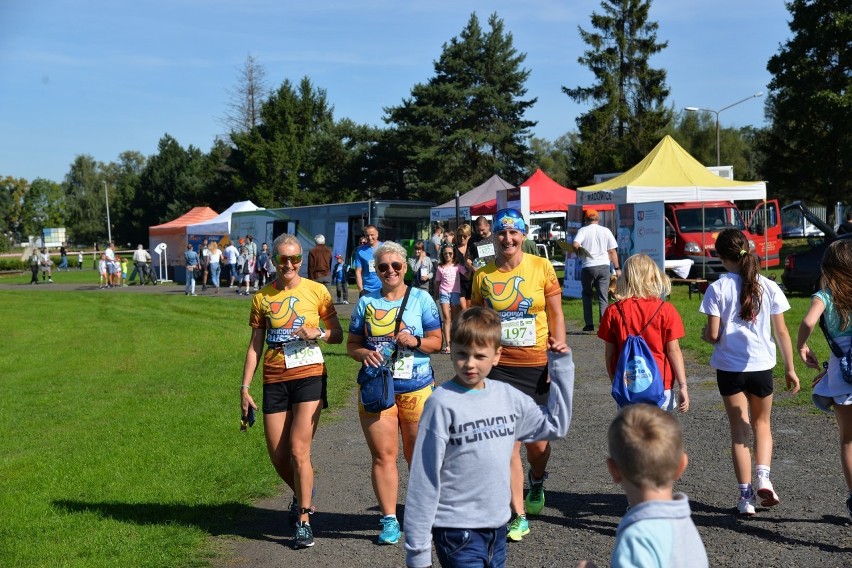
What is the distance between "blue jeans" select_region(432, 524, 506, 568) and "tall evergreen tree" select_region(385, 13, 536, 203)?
52748mm

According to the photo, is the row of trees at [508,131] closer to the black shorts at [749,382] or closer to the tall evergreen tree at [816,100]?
the tall evergreen tree at [816,100]

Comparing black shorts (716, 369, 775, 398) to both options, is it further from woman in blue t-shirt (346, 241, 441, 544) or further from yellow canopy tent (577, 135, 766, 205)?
yellow canopy tent (577, 135, 766, 205)

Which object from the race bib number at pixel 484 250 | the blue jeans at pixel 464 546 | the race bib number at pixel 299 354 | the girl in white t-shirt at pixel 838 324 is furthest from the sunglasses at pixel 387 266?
the race bib number at pixel 484 250

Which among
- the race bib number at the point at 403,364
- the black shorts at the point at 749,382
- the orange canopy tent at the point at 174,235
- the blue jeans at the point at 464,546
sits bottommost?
Result: the blue jeans at the point at 464,546

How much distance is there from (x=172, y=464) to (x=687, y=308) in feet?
43.7

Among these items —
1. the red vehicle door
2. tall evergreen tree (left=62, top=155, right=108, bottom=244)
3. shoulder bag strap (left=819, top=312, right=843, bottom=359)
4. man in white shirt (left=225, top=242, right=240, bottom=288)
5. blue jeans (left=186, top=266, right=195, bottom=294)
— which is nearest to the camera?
shoulder bag strap (left=819, top=312, right=843, bottom=359)

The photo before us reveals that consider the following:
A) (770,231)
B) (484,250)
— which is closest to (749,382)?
(484,250)

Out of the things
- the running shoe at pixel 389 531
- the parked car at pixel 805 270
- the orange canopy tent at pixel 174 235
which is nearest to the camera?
the running shoe at pixel 389 531

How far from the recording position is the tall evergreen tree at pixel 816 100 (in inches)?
1666

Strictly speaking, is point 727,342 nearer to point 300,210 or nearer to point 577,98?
point 300,210

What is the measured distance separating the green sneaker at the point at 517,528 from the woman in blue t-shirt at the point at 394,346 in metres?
0.75

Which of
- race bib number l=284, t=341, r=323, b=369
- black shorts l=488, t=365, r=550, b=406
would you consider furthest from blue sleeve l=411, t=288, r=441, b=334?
race bib number l=284, t=341, r=323, b=369

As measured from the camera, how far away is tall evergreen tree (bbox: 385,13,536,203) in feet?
186

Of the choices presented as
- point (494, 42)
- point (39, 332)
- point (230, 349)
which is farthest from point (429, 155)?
point (230, 349)
